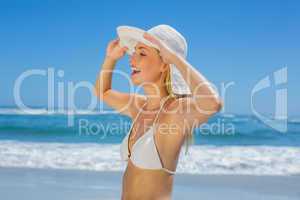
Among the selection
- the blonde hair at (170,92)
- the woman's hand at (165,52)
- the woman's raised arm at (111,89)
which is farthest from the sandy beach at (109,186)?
the woman's hand at (165,52)

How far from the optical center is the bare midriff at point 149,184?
5.93ft

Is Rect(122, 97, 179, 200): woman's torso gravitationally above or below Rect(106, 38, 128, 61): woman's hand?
below

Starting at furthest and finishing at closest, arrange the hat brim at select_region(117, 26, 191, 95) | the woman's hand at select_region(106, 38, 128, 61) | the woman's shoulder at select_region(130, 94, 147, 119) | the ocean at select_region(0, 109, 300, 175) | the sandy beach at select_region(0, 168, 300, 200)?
the ocean at select_region(0, 109, 300, 175) → the sandy beach at select_region(0, 168, 300, 200) → the woman's shoulder at select_region(130, 94, 147, 119) → the woman's hand at select_region(106, 38, 128, 61) → the hat brim at select_region(117, 26, 191, 95)

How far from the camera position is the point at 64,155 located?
10.6 metres

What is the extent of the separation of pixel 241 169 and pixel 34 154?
15.0ft

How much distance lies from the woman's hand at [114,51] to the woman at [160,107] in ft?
0.04

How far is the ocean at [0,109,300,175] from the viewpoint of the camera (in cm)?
874

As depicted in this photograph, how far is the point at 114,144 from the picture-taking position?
14.9 m

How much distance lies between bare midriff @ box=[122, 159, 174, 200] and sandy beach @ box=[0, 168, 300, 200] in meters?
3.64

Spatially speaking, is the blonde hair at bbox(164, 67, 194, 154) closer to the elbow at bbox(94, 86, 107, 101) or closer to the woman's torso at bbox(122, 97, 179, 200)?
the woman's torso at bbox(122, 97, 179, 200)

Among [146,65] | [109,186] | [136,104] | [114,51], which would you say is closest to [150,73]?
[146,65]

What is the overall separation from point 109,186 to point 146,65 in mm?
4564

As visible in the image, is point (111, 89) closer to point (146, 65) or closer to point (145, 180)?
point (146, 65)

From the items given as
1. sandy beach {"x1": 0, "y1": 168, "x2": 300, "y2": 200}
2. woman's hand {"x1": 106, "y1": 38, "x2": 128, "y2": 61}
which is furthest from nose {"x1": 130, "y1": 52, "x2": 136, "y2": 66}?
sandy beach {"x1": 0, "y1": 168, "x2": 300, "y2": 200}
